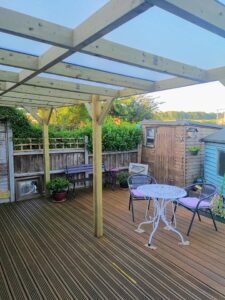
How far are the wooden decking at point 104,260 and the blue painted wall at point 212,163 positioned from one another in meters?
2.08

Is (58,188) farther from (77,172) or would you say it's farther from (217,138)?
(217,138)

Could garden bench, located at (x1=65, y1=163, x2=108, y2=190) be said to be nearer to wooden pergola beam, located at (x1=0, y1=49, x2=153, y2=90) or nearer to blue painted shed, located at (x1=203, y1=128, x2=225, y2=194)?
blue painted shed, located at (x1=203, y1=128, x2=225, y2=194)

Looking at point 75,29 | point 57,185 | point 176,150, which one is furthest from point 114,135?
point 75,29

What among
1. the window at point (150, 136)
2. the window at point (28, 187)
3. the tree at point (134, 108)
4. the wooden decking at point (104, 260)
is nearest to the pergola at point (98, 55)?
the wooden decking at point (104, 260)

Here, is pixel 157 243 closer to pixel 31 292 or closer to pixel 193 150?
pixel 31 292

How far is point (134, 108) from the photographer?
14602 millimetres

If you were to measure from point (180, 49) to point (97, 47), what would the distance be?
0.65 m

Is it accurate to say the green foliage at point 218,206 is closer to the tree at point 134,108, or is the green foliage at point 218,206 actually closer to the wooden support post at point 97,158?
the wooden support post at point 97,158

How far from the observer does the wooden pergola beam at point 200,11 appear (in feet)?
3.42

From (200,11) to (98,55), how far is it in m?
0.81

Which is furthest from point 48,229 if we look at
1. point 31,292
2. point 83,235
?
point 31,292

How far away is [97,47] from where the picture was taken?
5.52 feet

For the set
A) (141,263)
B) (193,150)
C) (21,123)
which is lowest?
(141,263)

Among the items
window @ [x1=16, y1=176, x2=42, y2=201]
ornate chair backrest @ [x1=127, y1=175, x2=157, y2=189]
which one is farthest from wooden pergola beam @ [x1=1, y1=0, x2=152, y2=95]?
window @ [x1=16, y1=176, x2=42, y2=201]
